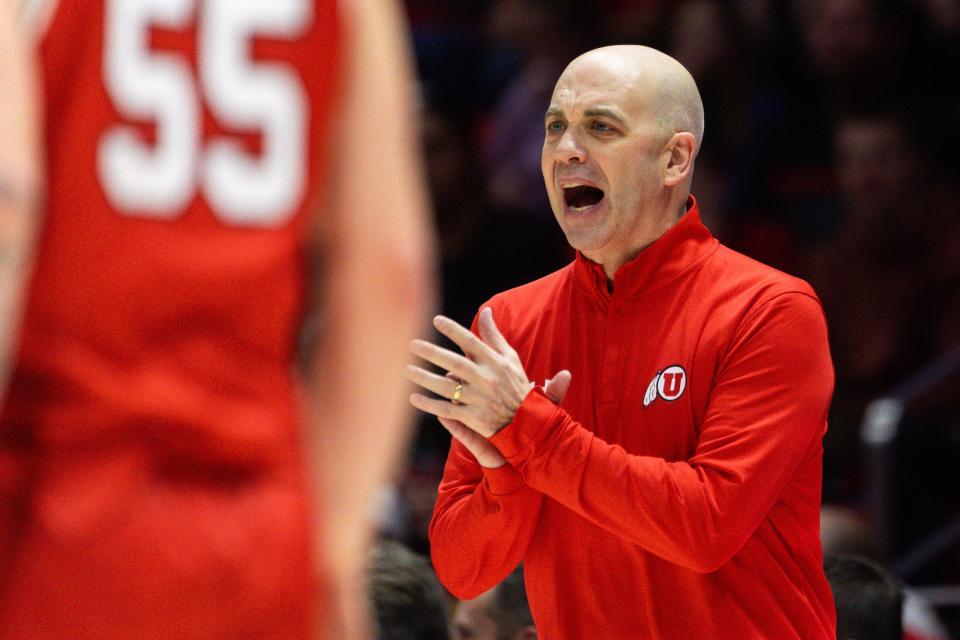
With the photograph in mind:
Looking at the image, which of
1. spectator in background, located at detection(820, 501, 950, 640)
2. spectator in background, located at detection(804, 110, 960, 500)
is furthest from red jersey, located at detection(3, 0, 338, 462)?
spectator in background, located at detection(804, 110, 960, 500)

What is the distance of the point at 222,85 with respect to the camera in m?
1.40

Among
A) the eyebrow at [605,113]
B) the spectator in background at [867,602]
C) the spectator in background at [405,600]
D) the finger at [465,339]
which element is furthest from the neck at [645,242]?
the spectator in background at [867,602]

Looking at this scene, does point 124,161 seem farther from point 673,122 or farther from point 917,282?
point 917,282

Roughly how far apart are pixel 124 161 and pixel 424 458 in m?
5.28

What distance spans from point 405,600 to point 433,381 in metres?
1.10

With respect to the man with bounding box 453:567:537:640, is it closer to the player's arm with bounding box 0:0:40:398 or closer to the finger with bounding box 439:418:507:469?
the finger with bounding box 439:418:507:469

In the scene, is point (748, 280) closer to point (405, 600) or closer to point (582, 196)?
point (582, 196)

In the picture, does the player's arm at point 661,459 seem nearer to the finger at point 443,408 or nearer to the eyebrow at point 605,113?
the finger at point 443,408

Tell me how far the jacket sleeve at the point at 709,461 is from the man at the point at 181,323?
1289mm

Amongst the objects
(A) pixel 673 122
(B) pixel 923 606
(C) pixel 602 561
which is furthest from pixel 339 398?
(B) pixel 923 606

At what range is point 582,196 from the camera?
3.14 m

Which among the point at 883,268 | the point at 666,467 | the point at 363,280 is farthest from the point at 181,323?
the point at 883,268

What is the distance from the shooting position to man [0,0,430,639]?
136 cm

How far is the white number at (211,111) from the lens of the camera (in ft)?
4.51
